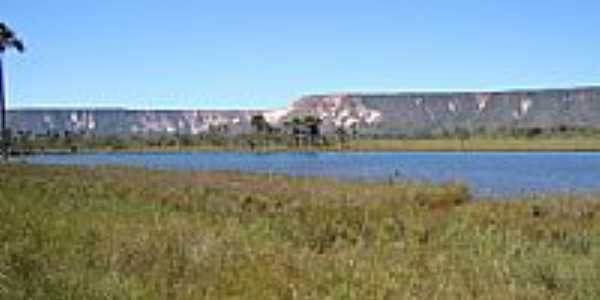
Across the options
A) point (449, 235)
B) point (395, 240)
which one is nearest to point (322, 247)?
point (395, 240)

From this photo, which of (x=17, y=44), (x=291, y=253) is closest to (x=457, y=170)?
(x=17, y=44)

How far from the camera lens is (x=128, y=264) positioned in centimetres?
1322

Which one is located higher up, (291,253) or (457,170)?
(291,253)

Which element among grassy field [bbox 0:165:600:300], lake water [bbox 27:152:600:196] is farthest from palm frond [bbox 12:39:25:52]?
grassy field [bbox 0:165:600:300]

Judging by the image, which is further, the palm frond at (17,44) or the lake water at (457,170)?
the palm frond at (17,44)

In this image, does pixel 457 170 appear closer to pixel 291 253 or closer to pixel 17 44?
pixel 17 44

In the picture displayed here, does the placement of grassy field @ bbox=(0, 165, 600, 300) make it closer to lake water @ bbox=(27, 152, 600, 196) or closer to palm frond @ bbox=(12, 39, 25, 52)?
lake water @ bbox=(27, 152, 600, 196)

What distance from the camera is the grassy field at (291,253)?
11.3 meters

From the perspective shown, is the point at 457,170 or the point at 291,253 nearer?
the point at 291,253

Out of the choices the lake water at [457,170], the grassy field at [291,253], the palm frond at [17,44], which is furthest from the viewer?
the palm frond at [17,44]

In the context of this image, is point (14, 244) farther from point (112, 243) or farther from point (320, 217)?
point (320, 217)

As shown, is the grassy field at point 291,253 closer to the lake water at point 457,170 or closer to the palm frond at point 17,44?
the lake water at point 457,170

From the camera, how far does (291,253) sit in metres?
14.9

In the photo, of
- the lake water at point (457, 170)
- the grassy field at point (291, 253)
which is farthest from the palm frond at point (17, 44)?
the grassy field at point (291, 253)
